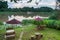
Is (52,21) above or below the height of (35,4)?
below

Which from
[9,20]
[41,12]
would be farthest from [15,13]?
[41,12]

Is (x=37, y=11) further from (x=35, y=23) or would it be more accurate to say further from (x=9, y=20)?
(x=9, y=20)

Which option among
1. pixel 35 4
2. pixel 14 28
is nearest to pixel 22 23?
pixel 14 28

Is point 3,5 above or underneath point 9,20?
above

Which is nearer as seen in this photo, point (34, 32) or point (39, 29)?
point (34, 32)

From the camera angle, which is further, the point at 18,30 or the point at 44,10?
the point at 44,10

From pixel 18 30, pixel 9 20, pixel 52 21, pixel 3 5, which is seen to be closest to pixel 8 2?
pixel 3 5

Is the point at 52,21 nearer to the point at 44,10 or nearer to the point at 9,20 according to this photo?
the point at 44,10

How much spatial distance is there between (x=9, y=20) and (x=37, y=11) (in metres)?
0.86

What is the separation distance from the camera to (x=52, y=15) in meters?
6.34

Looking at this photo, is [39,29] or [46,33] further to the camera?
[39,29]

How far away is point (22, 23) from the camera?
6250 mm

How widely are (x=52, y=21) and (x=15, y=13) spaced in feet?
3.60

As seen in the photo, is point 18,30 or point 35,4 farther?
point 35,4
